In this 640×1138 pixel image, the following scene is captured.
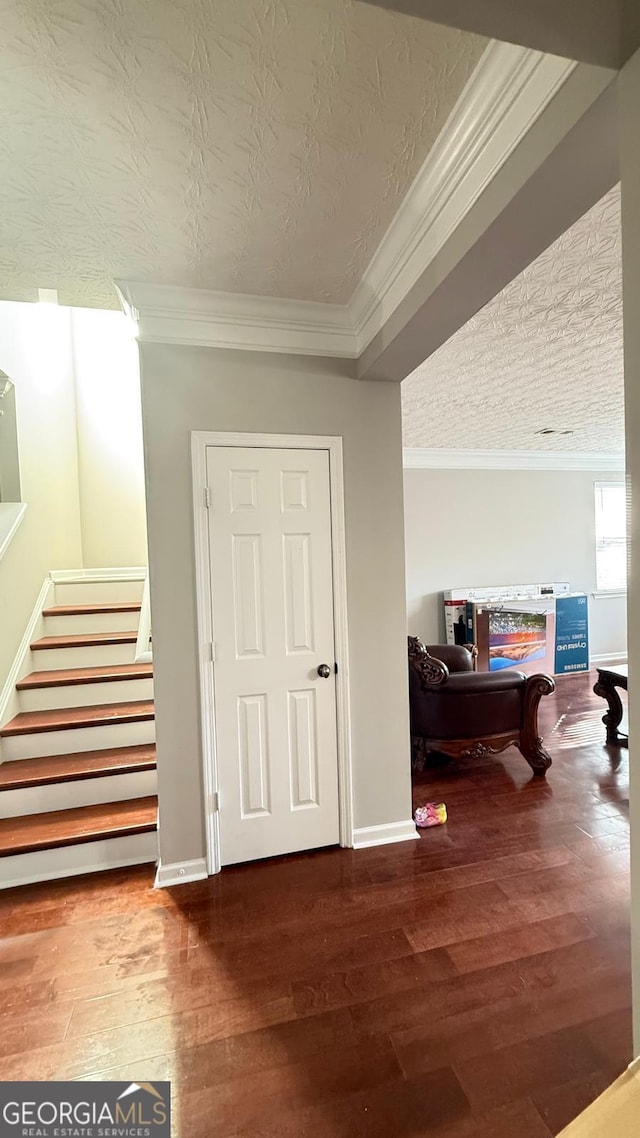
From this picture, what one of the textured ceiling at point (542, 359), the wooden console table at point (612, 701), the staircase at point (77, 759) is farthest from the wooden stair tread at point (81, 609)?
the wooden console table at point (612, 701)

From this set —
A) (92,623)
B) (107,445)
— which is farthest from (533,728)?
(107,445)

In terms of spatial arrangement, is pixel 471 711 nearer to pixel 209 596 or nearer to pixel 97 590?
pixel 209 596

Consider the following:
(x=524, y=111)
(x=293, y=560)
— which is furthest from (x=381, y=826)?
(x=524, y=111)

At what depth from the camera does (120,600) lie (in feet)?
12.8

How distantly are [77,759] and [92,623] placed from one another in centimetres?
112

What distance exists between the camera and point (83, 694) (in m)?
2.90

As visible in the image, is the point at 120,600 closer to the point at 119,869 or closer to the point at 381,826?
the point at 119,869

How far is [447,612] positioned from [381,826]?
3.29m

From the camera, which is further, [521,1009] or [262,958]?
[262,958]

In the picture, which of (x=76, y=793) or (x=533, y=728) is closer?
(x=76, y=793)

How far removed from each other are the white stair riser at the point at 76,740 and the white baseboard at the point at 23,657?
0.17m

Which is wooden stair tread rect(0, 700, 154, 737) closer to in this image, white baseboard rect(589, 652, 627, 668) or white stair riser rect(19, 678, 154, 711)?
white stair riser rect(19, 678, 154, 711)

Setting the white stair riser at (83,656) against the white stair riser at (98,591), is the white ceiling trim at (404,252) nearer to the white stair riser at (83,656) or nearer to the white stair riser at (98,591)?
the white stair riser at (83,656)

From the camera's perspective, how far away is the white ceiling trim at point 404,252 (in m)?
1.06
